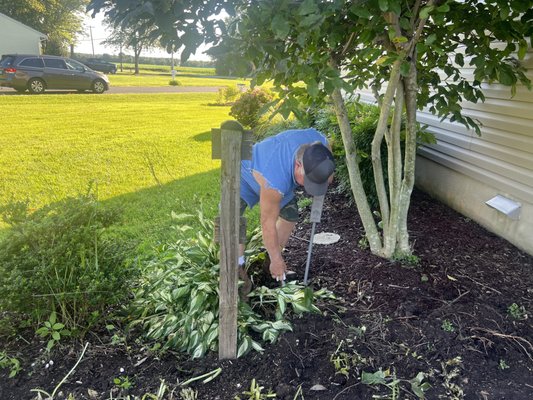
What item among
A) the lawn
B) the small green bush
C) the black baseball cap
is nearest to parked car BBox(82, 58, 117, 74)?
the lawn

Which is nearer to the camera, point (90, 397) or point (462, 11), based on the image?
point (90, 397)

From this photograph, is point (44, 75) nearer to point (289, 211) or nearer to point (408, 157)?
point (289, 211)

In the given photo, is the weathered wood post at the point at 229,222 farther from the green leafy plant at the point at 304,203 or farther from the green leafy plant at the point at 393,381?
the green leafy plant at the point at 304,203

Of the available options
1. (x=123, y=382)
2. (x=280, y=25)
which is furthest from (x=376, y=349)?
(x=280, y=25)

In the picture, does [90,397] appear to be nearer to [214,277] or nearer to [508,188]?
[214,277]

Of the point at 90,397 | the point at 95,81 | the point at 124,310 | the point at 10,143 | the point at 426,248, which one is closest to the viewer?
the point at 90,397

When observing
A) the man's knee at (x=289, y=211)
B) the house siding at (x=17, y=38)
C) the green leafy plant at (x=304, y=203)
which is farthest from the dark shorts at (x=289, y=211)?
the house siding at (x=17, y=38)

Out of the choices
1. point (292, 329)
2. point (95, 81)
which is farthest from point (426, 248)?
point (95, 81)

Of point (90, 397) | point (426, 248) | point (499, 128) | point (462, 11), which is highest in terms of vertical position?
point (462, 11)

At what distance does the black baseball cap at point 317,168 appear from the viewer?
2229 millimetres

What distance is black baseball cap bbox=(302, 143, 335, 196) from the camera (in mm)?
2229

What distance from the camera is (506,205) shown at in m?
3.49

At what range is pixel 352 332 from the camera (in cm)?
240

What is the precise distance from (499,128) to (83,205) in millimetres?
3424
